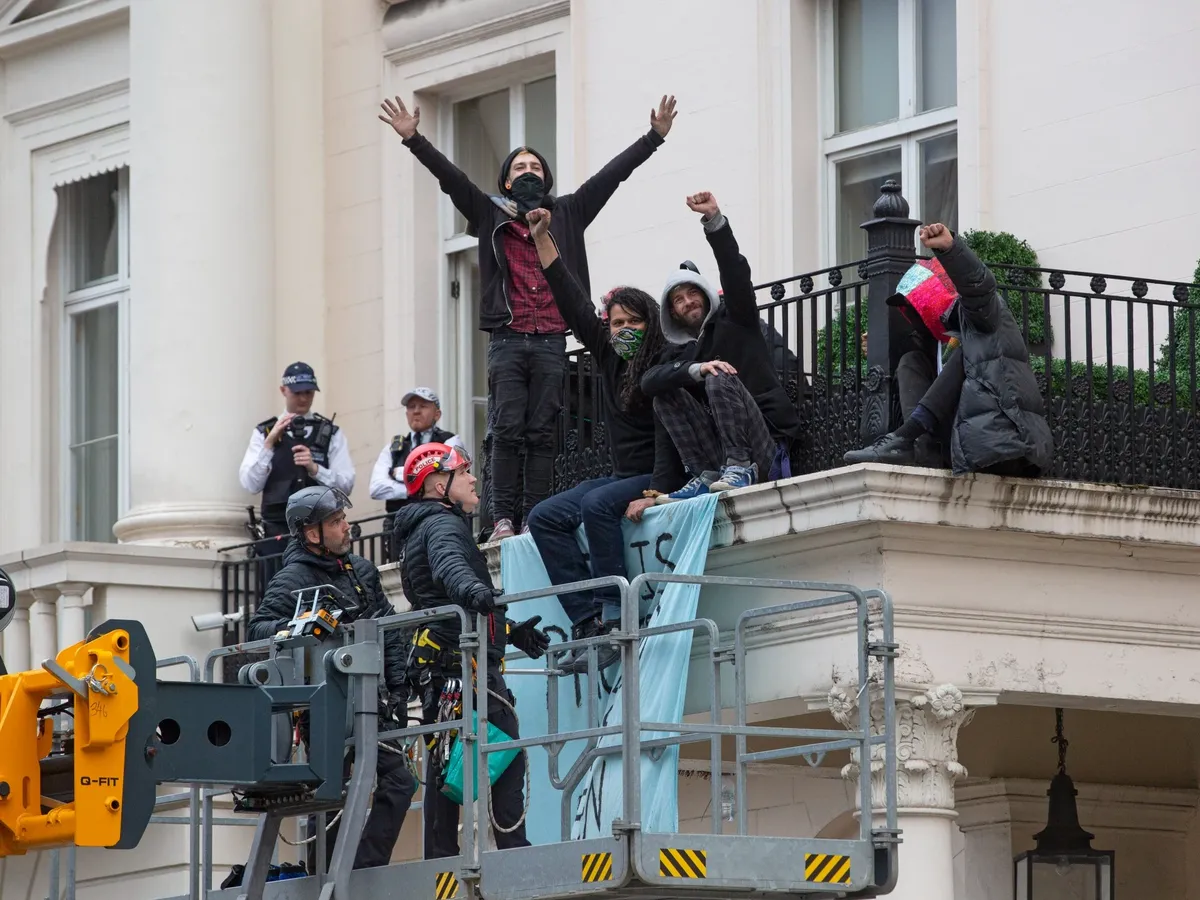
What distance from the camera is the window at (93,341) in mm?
24062

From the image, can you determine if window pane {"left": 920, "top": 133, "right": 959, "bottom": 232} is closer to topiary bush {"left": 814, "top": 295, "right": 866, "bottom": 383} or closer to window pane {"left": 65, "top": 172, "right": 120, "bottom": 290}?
topiary bush {"left": 814, "top": 295, "right": 866, "bottom": 383}

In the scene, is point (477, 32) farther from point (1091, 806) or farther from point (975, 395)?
point (975, 395)

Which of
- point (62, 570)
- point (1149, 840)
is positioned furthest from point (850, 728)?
point (62, 570)

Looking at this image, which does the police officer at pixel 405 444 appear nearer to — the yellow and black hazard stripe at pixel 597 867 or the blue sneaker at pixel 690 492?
the blue sneaker at pixel 690 492

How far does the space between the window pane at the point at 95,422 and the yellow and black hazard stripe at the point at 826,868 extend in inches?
470

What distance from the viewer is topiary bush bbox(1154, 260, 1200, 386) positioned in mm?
15836

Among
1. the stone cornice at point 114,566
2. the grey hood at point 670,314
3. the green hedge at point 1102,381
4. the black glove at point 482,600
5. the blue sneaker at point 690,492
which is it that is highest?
the grey hood at point 670,314

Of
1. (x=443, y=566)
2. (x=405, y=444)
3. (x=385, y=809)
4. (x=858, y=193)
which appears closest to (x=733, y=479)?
(x=443, y=566)

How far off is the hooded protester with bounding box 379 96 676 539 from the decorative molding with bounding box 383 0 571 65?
4.87 m

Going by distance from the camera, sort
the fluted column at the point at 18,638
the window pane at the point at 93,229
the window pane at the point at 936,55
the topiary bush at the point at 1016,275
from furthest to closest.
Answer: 1. the window pane at the point at 93,229
2. the fluted column at the point at 18,638
3. the window pane at the point at 936,55
4. the topiary bush at the point at 1016,275

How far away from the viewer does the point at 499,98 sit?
22.1 m

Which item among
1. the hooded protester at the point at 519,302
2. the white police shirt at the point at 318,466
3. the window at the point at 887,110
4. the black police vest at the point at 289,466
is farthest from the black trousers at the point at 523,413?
the black police vest at the point at 289,466

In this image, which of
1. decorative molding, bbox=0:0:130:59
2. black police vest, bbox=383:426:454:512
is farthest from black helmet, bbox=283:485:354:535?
decorative molding, bbox=0:0:130:59

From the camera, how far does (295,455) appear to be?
66.0 feet
